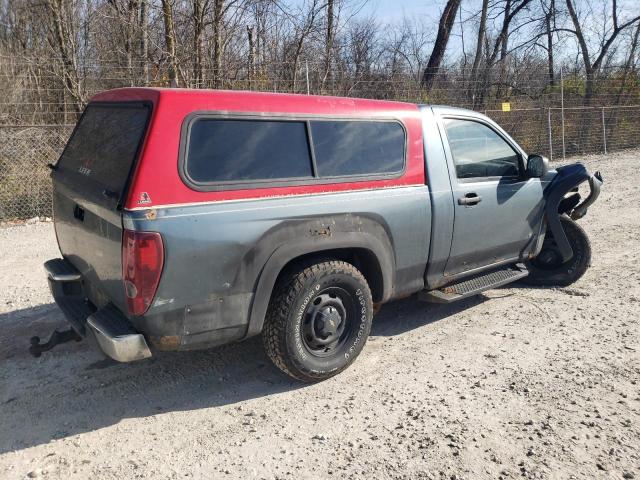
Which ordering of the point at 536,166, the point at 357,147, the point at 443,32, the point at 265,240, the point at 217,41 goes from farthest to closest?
the point at 443,32
the point at 217,41
the point at 536,166
the point at 357,147
the point at 265,240

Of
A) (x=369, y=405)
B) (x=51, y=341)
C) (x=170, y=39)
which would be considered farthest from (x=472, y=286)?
(x=170, y=39)

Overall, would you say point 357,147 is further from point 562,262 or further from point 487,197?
point 562,262

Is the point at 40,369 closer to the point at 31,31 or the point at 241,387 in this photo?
the point at 241,387

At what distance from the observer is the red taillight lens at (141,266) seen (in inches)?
113

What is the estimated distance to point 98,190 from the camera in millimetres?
3311

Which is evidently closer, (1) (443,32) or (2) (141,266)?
(2) (141,266)

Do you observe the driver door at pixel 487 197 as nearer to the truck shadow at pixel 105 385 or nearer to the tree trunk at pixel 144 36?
the truck shadow at pixel 105 385

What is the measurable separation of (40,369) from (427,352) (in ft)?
9.48

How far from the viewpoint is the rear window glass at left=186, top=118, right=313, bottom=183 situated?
313 cm

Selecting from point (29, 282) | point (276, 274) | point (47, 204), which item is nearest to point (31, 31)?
point (47, 204)

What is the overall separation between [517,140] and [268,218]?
532 inches

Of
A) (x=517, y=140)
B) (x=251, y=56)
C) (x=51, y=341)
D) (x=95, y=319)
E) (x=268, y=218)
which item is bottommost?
(x=51, y=341)

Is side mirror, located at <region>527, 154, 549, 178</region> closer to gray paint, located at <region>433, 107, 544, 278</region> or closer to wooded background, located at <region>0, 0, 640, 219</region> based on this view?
gray paint, located at <region>433, 107, 544, 278</region>

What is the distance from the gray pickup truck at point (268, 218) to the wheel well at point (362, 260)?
1cm
